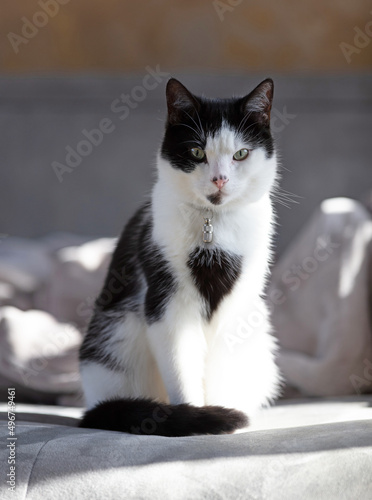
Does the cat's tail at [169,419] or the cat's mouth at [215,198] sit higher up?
the cat's mouth at [215,198]

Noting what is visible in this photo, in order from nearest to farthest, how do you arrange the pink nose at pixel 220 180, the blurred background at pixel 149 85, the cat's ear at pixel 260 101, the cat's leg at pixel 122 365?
1. the pink nose at pixel 220 180
2. the cat's ear at pixel 260 101
3. the cat's leg at pixel 122 365
4. the blurred background at pixel 149 85

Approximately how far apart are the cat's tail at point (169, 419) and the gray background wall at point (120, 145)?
1.66 metres

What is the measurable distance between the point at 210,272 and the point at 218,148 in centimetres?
24

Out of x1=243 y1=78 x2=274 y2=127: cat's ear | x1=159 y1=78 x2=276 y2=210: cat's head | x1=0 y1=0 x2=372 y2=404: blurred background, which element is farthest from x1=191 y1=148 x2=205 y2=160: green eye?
x1=0 y1=0 x2=372 y2=404: blurred background

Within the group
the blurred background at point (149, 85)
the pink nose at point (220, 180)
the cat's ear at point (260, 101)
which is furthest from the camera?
the blurred background at point (149, 85)

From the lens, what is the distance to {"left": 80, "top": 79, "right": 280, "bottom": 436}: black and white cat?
127cm

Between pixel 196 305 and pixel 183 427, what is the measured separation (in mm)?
232

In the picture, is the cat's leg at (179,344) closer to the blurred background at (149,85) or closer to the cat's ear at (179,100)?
the cat's ear at (179,100)

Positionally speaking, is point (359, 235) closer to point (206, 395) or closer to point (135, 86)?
point (206, 395)

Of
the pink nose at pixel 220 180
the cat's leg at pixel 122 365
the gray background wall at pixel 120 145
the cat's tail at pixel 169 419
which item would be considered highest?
the gray background wall at pixel 120 145

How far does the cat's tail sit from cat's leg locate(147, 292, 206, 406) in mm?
46

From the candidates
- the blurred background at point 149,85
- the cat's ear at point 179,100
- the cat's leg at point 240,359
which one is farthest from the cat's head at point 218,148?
the blurred background at point 149,85

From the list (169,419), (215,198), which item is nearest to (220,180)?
(215,198)

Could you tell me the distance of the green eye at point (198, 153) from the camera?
128cm
